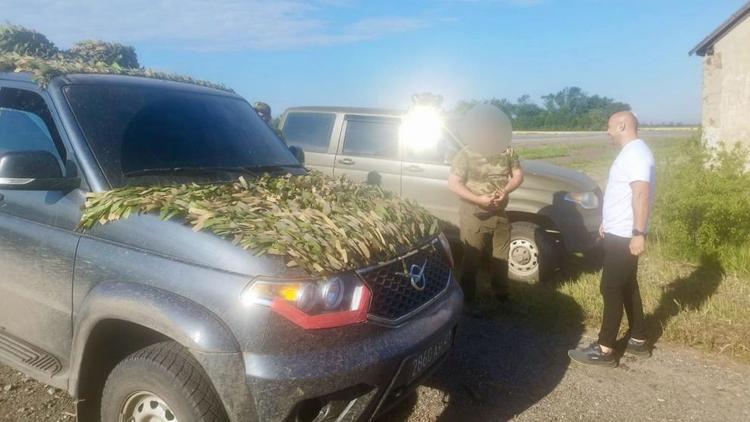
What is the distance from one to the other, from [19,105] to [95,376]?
5.62ft

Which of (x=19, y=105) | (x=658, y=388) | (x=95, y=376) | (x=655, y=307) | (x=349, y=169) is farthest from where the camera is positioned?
(x=349, y=169)

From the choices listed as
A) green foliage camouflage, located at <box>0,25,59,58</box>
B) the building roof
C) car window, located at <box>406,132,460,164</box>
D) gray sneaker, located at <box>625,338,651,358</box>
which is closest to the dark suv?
gray sneaker, located at <box>625,338,651,358</box>

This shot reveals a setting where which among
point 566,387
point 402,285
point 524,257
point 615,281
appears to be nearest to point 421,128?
point 524,257

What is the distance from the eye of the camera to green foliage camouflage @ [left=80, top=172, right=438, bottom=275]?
236 cm

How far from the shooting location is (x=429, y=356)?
8.91ft

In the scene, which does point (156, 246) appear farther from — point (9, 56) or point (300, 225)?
point (9, 56)

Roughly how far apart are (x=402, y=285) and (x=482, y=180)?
2.59m

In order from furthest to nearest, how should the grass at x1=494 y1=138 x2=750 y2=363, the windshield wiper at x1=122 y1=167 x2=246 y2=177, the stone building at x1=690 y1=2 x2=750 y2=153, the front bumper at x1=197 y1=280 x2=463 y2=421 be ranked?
the stone building at x1=690 y1=2 x2=750 y2=153 → the grass at x1=494 y1=138 x2=750 y2=363 → the windshield wiper at x1=122 y1=167 x2=246 y2=177 → the front bumper at x1=197 y1=280 x2=463 y2=421

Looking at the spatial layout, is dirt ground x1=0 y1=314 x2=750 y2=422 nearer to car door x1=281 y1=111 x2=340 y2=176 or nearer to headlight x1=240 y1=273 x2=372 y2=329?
headlight x1=240 y1=273 x2=372 y2=329

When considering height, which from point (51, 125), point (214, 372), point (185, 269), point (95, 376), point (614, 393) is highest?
point (51, 125)

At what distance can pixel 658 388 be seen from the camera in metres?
3.84

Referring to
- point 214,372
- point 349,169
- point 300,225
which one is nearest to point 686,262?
point 349,169

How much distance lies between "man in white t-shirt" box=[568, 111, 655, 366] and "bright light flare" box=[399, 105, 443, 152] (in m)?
2.52

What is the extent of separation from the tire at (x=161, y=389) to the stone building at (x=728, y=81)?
12.7 meters
